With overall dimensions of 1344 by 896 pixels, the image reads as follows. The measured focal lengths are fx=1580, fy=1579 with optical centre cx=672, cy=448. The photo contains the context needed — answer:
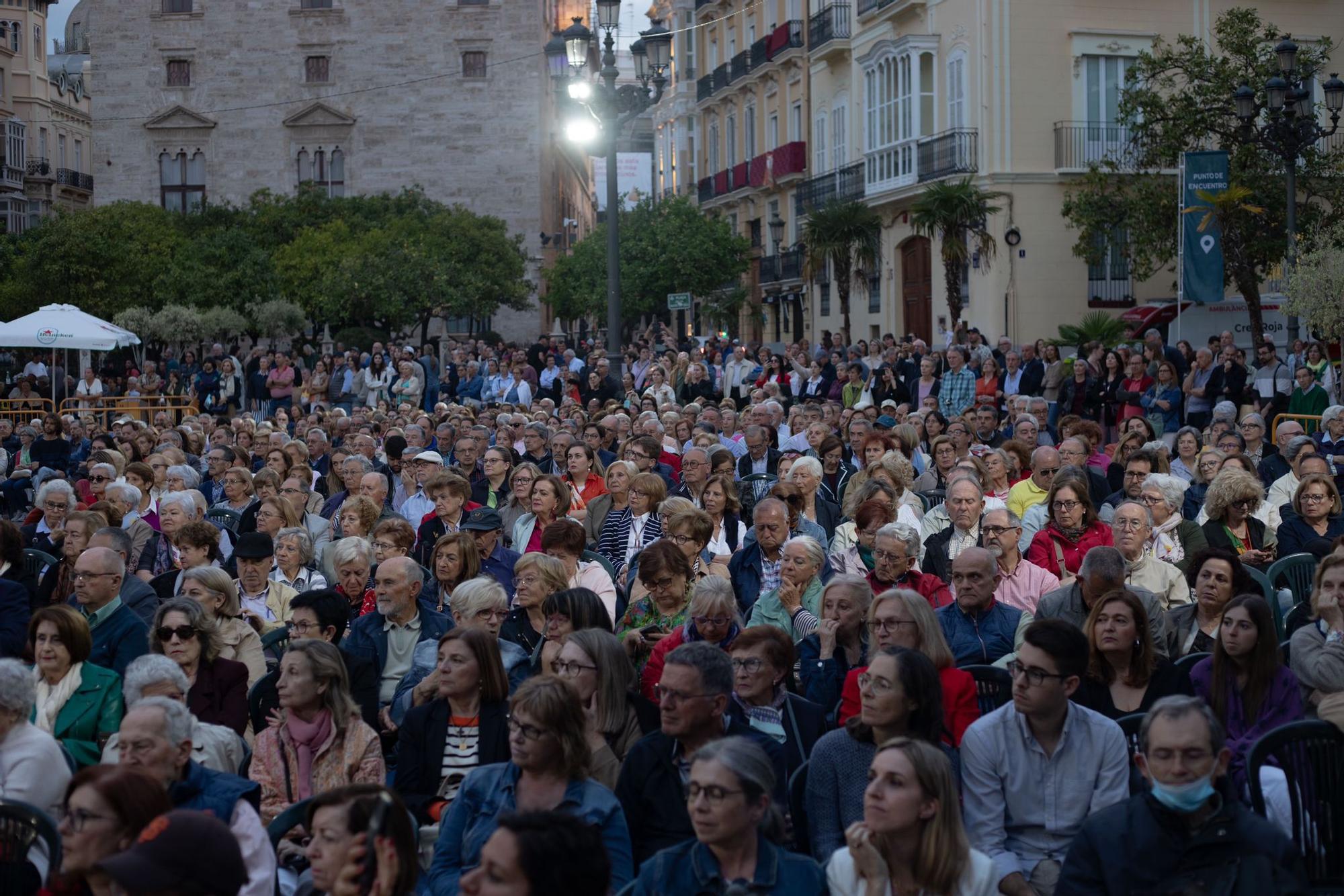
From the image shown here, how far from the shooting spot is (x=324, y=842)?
4.03 m

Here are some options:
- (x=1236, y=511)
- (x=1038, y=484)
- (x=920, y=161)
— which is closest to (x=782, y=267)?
(x=920, y=161)

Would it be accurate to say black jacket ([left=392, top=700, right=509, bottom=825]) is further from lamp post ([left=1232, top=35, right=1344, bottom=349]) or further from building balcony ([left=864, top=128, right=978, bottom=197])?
building balcony ([left=864, top=128, right=978, bottom=197])

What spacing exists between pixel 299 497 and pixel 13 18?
6447 cm

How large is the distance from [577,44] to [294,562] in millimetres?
12102

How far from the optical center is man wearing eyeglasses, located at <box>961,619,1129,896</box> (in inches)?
207

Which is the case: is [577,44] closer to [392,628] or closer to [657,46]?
[657,46]

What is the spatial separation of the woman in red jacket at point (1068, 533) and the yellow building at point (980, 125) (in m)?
21.3

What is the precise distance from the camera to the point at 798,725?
5.81 m

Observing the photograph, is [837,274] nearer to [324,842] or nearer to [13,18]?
[324,842]

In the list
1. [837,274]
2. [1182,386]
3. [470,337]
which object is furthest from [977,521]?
[470,337]

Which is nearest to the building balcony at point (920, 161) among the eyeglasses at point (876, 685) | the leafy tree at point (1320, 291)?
the leafy tree at point (1320, 291)

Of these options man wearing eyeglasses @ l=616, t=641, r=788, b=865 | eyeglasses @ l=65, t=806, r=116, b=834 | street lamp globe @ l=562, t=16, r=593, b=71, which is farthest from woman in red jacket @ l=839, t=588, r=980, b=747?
street lamp globe @ l=562, t=16, r=593, b=71

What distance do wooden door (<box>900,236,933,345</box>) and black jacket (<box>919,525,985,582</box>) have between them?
23.8 m

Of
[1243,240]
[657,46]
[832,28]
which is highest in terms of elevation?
[832,28]
